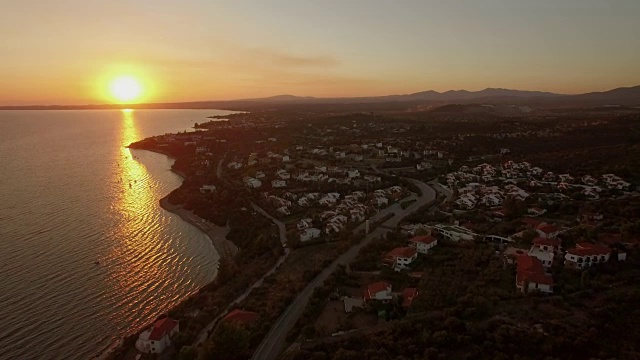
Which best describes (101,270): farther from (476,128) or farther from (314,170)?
(476,128)

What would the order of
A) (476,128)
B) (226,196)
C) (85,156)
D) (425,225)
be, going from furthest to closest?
(476,128) → (85,156) → (226,196) → (425,225)

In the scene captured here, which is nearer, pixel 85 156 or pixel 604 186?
pixel 604 186

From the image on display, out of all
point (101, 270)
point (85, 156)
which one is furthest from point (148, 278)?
point (85, 156)

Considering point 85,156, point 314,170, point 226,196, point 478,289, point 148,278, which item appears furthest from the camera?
point 85,156

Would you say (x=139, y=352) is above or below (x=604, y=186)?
below

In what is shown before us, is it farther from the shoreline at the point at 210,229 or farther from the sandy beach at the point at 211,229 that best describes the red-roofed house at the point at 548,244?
the sandy beach at the point at 211,229

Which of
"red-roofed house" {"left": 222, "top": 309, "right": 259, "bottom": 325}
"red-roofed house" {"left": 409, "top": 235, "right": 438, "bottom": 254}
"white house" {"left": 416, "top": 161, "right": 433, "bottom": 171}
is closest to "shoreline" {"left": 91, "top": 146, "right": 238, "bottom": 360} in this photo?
"red-roofed house" {"left": 222, "top": 309, "right": 259, "bottom": 325}

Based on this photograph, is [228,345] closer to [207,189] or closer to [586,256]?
[586,256]

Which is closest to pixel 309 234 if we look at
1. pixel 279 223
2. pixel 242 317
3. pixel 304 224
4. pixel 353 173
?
pixel 304 224
